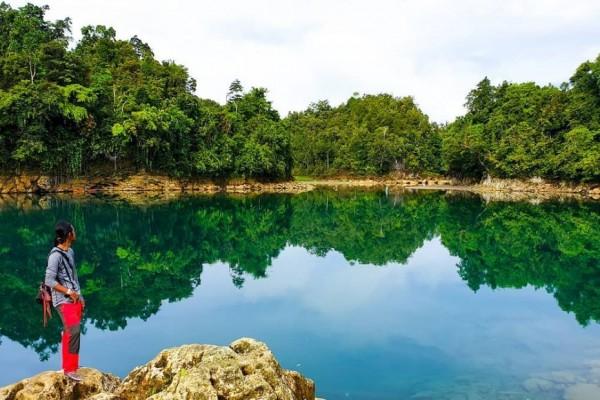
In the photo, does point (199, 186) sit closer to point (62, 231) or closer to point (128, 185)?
point (128, 185)

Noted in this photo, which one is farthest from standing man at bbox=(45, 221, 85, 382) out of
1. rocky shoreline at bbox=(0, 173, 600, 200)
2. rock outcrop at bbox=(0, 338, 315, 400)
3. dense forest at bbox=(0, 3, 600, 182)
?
rocky shoreline at bbox=(0, 173, 600, 200)

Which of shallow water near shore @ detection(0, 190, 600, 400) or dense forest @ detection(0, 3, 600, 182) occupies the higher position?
dense forest @ detection(0, 3, 600, 182)

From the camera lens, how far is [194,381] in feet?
11.9

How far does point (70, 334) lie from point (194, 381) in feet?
7.10

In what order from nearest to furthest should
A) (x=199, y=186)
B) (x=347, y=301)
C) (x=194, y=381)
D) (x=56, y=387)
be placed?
1. (x=194, y=381)
2. (x=56, y=387)
3. (x=347, y=301)
4. (x=199, y=186)

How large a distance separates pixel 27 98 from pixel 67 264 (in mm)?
39836

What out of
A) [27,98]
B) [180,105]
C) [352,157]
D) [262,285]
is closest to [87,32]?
[180,105]

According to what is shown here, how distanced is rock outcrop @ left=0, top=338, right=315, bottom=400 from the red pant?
0.14m

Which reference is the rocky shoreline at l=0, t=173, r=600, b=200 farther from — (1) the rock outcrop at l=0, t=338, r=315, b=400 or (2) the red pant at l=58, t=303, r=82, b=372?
(1) the rock outcrop at l=0, t=338, r=315, b=400

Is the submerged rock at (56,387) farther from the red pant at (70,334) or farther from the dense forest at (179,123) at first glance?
the dense forest at (179,123)

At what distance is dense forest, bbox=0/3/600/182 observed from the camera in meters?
40.4

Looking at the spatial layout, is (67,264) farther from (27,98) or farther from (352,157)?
(352,157)

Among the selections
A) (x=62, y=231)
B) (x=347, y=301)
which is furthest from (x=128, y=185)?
(x=62, y=231)

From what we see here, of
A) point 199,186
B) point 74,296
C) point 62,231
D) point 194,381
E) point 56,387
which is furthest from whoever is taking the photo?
point 199,186
